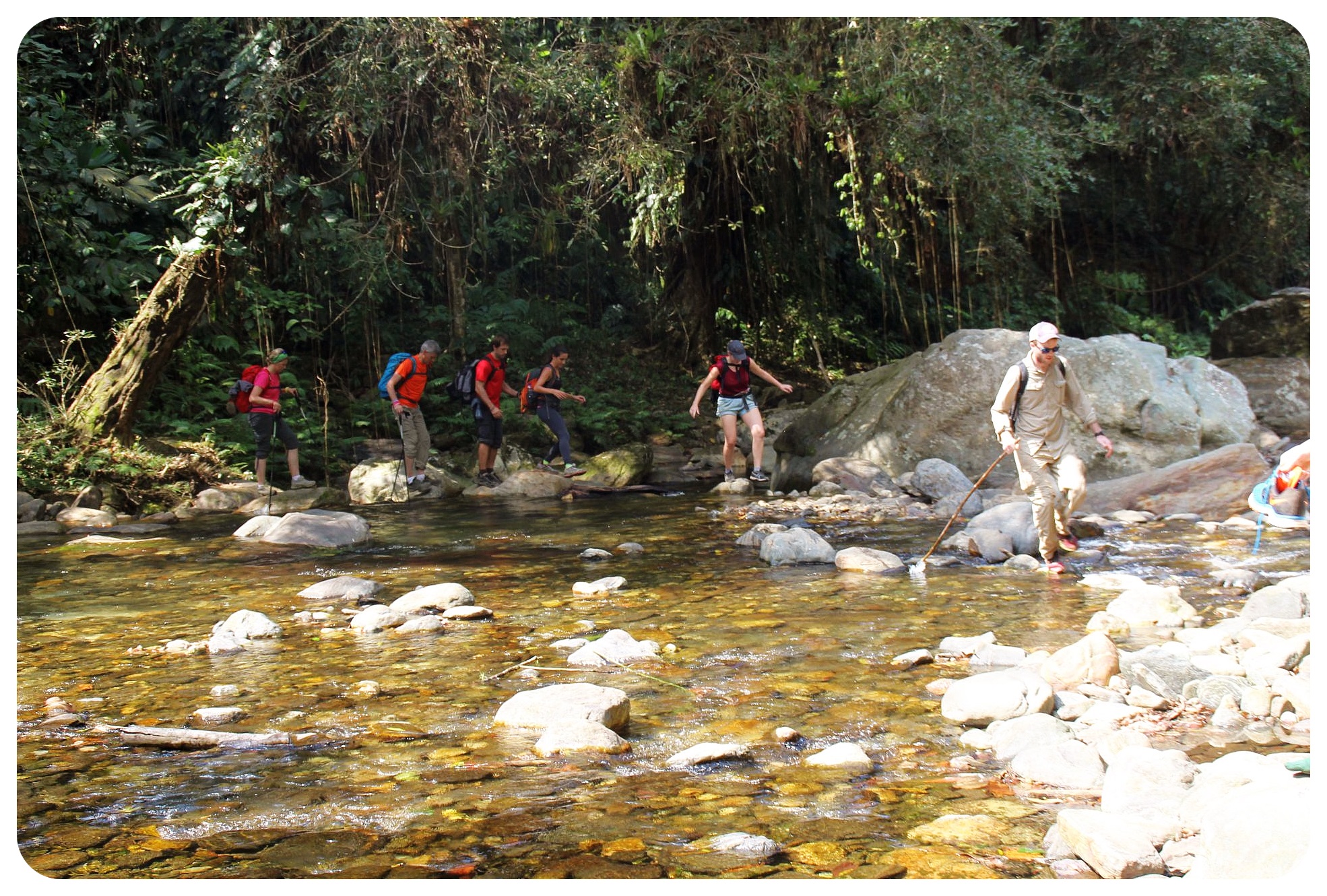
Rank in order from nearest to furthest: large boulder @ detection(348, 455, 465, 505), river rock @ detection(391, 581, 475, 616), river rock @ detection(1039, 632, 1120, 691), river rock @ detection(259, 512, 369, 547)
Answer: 1. river rock @ detection(1039, 632, 1120, 691)
2. river rock @ detection(391, 581, 475, 616)
3. river rock @ detection(259, 512, 369, 547)
4. large boulder @ detection(348, 455, 465, 505)

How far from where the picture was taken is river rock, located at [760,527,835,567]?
8102mm

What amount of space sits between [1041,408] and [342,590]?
494 cm

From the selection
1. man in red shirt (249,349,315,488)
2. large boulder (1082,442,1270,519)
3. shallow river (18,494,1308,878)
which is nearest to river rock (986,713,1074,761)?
shallow river (18,494,1308,878)

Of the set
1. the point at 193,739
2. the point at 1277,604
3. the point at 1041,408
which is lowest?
the point at 1277,604

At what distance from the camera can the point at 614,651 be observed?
541 cm

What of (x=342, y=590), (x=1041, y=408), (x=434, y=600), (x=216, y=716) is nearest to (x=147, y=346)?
(x=342, y=590)

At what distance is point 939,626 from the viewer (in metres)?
5.93

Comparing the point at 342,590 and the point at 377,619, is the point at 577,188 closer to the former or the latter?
the point at 342,590

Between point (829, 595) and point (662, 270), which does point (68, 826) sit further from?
point (662, 270)

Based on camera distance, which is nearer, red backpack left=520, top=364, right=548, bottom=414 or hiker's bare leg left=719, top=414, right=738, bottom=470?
hiker's bare leg left=719, top=414, right=738, bottom=470

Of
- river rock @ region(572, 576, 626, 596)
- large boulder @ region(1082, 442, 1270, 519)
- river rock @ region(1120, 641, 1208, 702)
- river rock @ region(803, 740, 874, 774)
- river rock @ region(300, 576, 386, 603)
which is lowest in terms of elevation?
large boulder @ region(1082, 442, 1270, 519)

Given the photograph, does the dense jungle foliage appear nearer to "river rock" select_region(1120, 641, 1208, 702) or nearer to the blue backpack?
the blue backpack

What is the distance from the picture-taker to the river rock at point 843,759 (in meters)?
3.77
